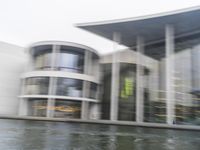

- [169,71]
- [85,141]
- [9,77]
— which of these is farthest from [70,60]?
[85,141]

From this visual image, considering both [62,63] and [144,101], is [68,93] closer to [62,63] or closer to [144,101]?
[62,63]

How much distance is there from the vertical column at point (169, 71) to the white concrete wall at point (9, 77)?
16300mm

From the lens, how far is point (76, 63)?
26.6 metres

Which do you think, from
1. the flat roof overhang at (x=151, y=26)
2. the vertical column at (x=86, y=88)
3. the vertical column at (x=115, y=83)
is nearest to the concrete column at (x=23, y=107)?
the vertical column at (x=86, y=88)

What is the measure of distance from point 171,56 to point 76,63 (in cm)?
914

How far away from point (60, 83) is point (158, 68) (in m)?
8.53

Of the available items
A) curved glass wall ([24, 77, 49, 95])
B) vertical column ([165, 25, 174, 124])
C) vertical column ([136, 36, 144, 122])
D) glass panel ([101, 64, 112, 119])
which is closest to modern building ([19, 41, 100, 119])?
curved glass wall ([24, 77, 49, 95])

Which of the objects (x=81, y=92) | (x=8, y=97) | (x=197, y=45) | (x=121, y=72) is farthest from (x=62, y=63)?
(x=197, y=45)

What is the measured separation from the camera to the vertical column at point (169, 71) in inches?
786

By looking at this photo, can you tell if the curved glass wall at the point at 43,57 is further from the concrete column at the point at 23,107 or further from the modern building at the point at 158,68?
the modern building at the point at 158,68

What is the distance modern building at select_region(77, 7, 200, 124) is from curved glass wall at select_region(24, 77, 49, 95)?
5.75m

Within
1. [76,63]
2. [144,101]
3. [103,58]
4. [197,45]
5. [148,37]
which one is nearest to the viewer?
[197,45]

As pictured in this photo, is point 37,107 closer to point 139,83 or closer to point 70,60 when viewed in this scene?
point 70,60

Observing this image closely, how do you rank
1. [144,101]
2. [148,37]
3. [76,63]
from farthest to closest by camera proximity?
[76,63] < [148,37] < [144,101]
